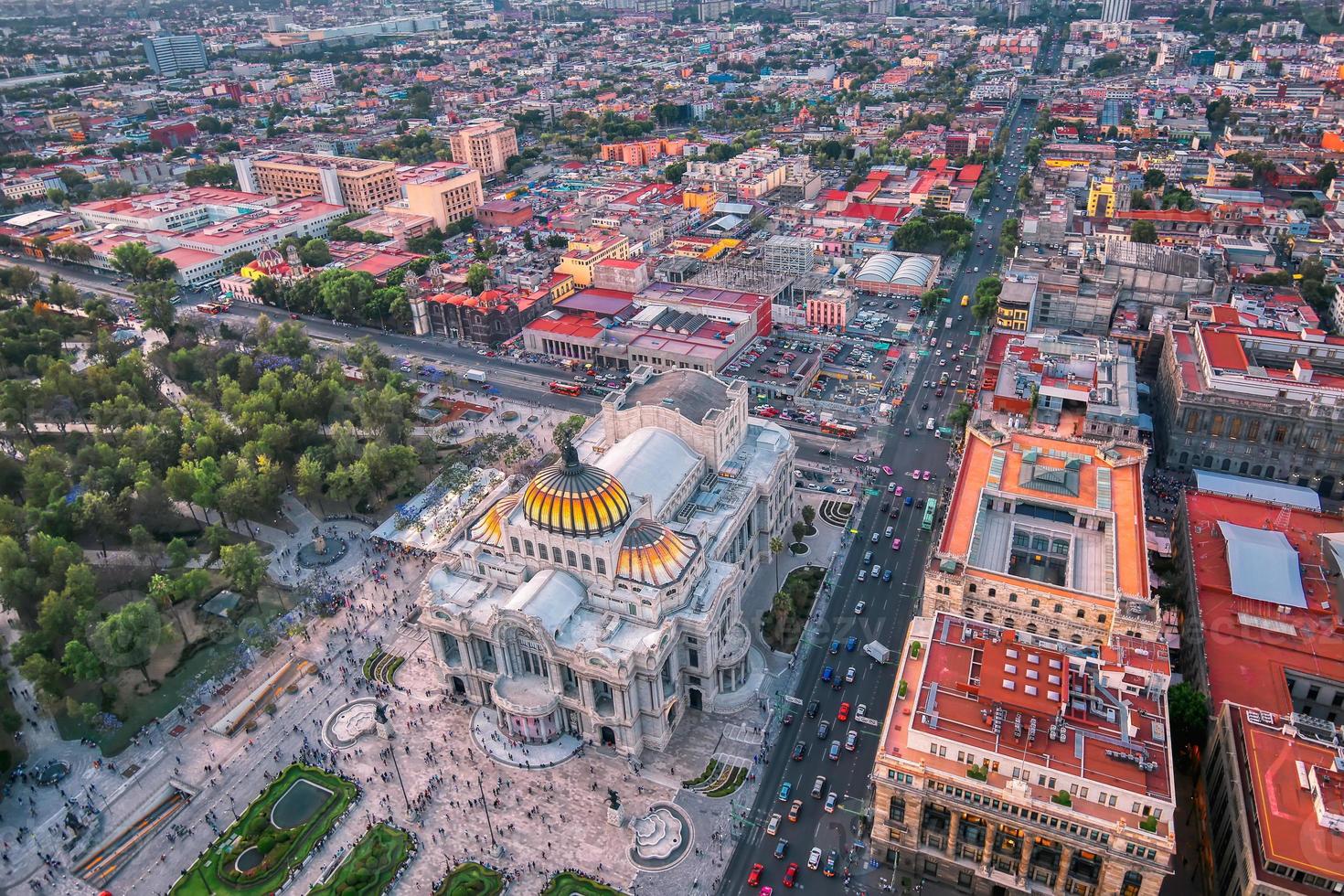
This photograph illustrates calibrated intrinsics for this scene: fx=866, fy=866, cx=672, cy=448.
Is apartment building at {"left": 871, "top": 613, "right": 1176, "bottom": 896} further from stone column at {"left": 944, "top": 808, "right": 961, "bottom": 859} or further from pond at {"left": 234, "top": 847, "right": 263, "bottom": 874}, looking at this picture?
pond at {"left": 234, "top": 847, "right": 263, "bottom": 874}

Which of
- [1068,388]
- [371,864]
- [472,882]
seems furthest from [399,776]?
[1068,388]

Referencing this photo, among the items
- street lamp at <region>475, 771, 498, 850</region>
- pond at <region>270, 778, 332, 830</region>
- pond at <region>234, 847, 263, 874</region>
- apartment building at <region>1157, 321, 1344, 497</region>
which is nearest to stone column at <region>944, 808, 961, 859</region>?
street lamp at <region>475, 771, 498, 850</region>

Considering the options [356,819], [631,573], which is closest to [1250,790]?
[631,573]

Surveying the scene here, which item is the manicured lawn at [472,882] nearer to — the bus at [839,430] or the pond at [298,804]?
the pond at [298,804]

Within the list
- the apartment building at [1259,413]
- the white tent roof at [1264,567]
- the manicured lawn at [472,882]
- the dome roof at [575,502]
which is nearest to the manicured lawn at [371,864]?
the manicured lawn at [472,882]

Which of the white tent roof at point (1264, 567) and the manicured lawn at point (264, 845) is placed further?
the white tent roof at point (1264, 567)

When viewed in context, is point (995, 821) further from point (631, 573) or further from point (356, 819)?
point (356, 819)

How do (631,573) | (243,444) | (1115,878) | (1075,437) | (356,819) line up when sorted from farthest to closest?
(243,444)
(1075,437)
(631,573)
(356,819)
(1115,878)
